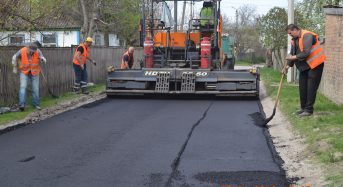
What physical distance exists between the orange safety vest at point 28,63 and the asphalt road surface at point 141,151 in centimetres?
123

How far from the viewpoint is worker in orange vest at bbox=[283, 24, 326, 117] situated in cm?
939

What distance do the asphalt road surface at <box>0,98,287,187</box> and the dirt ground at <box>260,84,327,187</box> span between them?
151mm

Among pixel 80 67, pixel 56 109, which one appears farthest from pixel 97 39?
pixel 56 109

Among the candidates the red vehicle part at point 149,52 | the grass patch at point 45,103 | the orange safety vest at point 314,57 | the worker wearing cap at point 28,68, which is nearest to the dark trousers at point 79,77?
the grass patch at point 45,103

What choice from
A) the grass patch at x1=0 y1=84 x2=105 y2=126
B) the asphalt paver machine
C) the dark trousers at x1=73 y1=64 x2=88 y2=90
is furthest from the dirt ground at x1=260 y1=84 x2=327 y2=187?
the dark trousers at x1=73 y1=64 x2=88 y2=90

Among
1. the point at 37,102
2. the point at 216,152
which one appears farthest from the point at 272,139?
the point at 37,102

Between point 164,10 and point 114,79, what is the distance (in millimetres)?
2617

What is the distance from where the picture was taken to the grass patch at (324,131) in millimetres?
5808

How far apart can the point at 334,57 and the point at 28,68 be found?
6.89 m

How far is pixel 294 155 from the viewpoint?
22.2 feet

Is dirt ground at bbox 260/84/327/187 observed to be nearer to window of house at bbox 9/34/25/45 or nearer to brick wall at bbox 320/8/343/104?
brick wall at bbox 320/8/343/104

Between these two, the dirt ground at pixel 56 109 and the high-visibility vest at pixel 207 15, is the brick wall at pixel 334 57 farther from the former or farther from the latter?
the dirt ground at pixel 56 109

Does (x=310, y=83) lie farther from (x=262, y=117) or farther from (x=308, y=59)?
(x=262, y=117)

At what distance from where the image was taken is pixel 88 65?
17359mm
